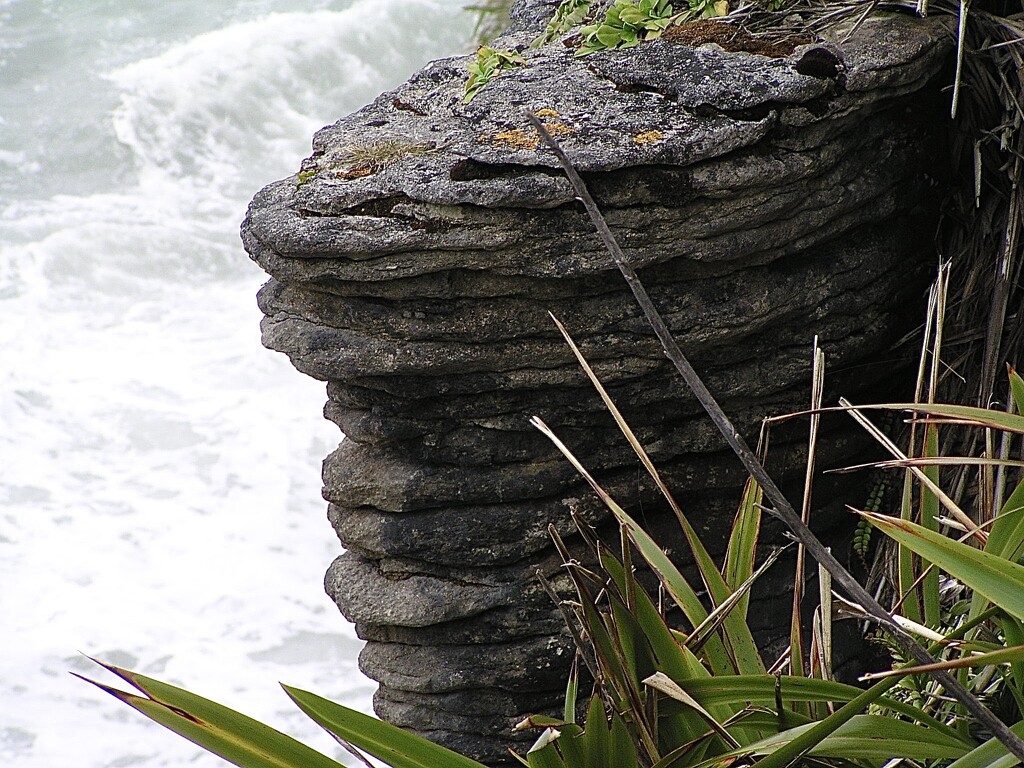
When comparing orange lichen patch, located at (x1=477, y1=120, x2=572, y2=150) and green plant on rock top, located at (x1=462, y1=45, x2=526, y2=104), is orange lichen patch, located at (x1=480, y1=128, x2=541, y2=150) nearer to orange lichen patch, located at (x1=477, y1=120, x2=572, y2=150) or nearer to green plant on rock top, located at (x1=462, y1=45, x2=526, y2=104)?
orange lichen patch, located at (x1=477, y1=120, x2=572, y2=150)

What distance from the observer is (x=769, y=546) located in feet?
8.84

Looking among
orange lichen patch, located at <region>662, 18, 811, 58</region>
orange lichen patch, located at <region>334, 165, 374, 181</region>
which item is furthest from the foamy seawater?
orange lichen patch, located at <region>662, 18, 811, 58</region>

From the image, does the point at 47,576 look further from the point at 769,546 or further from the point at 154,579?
the point at 769,546

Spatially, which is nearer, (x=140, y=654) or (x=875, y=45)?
(x=875, y=45)

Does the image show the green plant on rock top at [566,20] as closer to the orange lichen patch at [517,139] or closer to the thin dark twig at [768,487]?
the orange lichen patch at [517,139]

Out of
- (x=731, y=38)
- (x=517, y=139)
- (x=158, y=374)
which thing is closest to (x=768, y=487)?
(x=517, y=139)

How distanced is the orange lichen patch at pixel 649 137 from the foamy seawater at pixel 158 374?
335 cm

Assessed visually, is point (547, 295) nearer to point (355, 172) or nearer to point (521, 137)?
point (521, 137)

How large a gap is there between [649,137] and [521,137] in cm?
30

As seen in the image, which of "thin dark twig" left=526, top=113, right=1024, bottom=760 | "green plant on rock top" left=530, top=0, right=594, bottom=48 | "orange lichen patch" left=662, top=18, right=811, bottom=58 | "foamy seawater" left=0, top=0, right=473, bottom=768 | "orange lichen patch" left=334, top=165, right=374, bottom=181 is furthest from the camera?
"foamy seawater" left=0, top=0, right=473, bottom=768

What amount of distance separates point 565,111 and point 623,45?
490mm

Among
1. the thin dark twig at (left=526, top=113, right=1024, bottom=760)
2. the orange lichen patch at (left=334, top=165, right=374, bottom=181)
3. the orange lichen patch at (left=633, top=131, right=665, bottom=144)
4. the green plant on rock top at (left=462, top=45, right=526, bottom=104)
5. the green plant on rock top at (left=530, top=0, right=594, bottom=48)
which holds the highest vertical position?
the green plant on rock top at (left=530, top=0, right=594, bottom=48)

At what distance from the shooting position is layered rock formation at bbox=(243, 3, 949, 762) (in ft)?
7.39

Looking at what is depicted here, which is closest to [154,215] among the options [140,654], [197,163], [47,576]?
→ [197,163]
